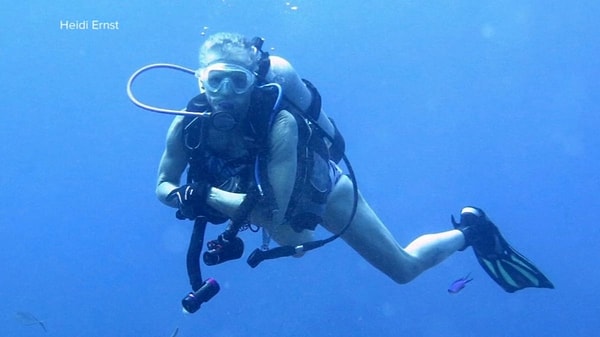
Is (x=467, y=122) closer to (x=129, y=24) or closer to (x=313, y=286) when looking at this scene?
(x=313, y=286)

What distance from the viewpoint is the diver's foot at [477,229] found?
6004 mm

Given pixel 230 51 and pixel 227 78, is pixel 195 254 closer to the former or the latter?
pixel 227 78

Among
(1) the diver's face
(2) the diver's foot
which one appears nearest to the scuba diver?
(1) the diver's face

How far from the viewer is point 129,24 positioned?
1461 centimetres

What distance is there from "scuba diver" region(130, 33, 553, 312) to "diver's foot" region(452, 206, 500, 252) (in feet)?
6.45

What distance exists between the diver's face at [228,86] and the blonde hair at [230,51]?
0.09 m

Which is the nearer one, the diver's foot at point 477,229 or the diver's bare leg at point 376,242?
the diver's bare leg at point 376,242

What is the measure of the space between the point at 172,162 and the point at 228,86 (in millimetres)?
824

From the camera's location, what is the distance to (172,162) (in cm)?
407

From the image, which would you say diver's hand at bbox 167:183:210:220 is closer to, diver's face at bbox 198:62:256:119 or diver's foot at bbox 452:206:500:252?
diver's face at bbox 198:62:256:119

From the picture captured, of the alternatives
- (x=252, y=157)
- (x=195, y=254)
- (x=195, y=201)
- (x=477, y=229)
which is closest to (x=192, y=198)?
(x=195, y=201)

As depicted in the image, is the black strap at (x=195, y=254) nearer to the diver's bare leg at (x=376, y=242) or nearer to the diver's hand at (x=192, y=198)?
the diver's hand at (x=192, y=198)

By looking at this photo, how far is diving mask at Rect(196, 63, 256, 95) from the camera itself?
3.55 meters

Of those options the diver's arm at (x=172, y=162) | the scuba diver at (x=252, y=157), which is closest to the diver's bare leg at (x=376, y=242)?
the scuba diver at (x=252, y=157)
